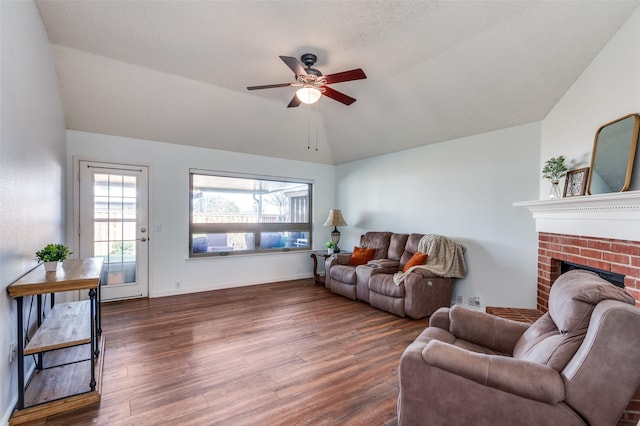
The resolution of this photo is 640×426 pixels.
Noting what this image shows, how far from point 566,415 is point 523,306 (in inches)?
105

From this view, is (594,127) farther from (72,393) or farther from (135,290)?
(135,290)

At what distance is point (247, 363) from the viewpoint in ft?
8.70

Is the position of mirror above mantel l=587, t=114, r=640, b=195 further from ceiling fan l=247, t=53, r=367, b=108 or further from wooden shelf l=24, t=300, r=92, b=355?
wooden shelf l=24, t=300, r=92, b=355

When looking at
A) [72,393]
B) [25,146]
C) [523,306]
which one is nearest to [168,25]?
[25,146]

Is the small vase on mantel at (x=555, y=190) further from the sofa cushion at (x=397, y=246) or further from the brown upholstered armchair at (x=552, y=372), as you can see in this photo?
the sofa cushion at (x=397, y=246)

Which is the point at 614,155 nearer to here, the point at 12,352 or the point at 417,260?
the point at 417,260

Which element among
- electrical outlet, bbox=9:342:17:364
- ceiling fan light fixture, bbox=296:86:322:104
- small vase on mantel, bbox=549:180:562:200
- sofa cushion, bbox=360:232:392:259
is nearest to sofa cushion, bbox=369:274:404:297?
sofa cushion, bbox=360:232:392:259

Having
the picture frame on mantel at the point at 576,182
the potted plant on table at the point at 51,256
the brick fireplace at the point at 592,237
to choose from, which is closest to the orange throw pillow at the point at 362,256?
the brick fireplace at the point at 592,237

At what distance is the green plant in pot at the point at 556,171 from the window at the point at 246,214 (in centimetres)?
414

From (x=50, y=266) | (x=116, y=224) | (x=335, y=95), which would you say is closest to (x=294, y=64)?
(x=335, y=95)

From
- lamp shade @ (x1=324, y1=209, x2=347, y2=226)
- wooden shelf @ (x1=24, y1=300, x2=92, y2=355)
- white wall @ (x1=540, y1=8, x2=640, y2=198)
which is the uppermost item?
white wall @ (x1=540, y1=8, x2=640, y2=198)

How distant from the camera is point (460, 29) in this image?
270cm

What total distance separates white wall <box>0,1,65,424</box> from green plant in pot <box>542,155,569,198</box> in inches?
173

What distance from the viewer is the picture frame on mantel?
2.67m
